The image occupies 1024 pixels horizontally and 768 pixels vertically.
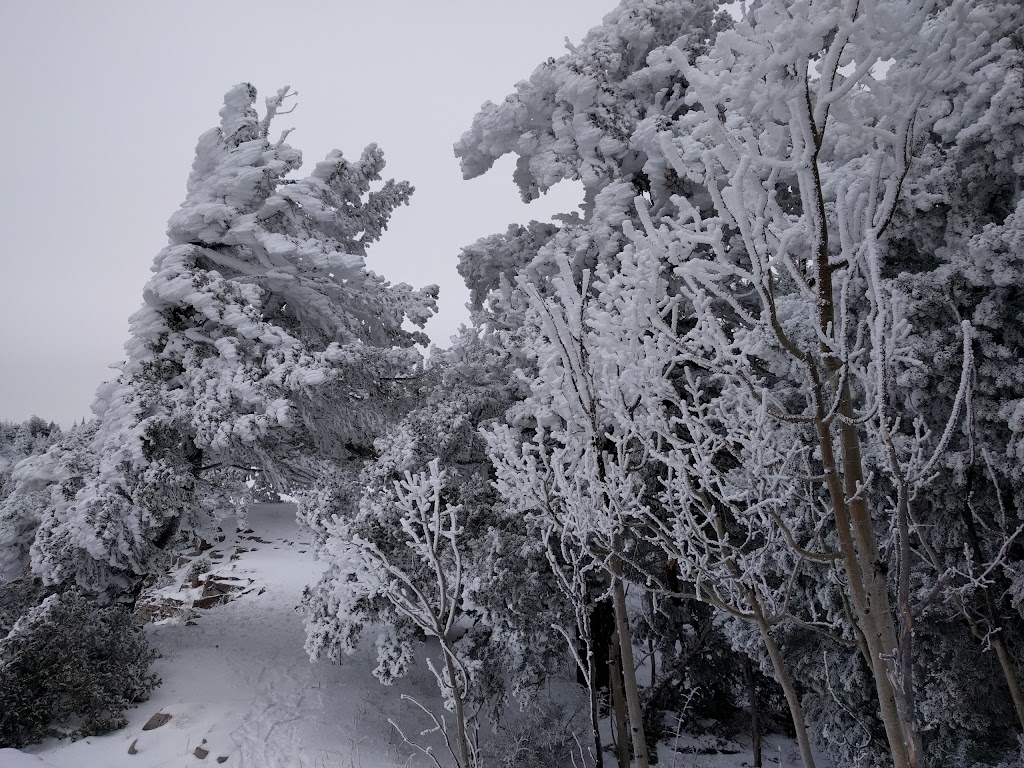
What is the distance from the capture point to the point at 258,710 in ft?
25.6

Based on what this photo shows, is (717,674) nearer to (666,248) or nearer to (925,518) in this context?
(925,518)

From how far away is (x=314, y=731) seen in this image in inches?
300

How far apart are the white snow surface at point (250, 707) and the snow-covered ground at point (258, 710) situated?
14mm

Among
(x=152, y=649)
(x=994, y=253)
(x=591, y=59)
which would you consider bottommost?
(x=152, y=649)

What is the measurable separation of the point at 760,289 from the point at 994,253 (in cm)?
510

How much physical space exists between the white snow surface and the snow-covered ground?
14mm

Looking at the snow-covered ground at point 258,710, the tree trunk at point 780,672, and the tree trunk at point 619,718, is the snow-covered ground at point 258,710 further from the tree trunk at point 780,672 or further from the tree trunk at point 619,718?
the tree trunk at point 780,672

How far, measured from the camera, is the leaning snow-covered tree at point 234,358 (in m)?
8.04

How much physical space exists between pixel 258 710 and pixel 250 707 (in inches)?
4.7

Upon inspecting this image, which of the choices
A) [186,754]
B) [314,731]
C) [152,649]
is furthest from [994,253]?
[152,649]

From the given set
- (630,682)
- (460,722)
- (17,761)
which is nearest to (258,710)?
(17,761)

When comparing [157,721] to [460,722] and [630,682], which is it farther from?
[630,682]

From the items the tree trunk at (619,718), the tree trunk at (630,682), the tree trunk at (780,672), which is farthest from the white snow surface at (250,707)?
the tree trunk at (780,672)

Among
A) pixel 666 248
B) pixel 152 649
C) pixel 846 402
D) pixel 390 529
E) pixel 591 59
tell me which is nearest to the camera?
pixel 846 402
